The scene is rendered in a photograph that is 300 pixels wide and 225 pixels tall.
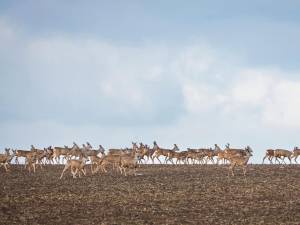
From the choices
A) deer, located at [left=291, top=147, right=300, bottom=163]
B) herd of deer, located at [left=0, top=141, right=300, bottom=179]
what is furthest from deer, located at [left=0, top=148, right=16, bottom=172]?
deer, located at [left=291, top=147, right=300, bottom=163]

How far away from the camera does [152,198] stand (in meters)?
30.6

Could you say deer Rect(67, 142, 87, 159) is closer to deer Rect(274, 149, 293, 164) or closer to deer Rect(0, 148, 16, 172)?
deer Rect(0, 148, 16, 172)

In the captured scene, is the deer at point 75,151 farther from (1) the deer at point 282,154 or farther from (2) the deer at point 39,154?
(1) the deer at point 282,154

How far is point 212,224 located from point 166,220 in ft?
6.55

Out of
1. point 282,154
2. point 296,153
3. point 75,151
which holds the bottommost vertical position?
point 282,154

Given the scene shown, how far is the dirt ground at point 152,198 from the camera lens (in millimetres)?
26406

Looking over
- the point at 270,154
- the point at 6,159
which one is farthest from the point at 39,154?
the point at 270,154

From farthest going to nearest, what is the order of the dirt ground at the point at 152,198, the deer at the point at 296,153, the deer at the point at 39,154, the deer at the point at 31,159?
the deer at the point at 296,153 → the deer at the point at 39,154 → the deer at the point at 31,159 → the dirt ground at the point at 152,198

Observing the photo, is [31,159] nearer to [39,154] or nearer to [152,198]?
[39,154]

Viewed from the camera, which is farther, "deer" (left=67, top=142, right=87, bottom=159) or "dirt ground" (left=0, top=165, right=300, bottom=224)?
"deer" (left=67, top=142, right=87, bottom=159)

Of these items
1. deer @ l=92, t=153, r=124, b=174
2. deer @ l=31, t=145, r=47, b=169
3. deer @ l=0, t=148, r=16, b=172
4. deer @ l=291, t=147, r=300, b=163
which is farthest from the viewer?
deer @ l=291, t=147, r=300, b=163

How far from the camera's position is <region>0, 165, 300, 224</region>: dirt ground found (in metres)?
26.4

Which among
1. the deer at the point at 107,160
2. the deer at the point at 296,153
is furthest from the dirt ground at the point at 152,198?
the deer at the point at 296,153

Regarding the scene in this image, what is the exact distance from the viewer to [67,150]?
165 feet
